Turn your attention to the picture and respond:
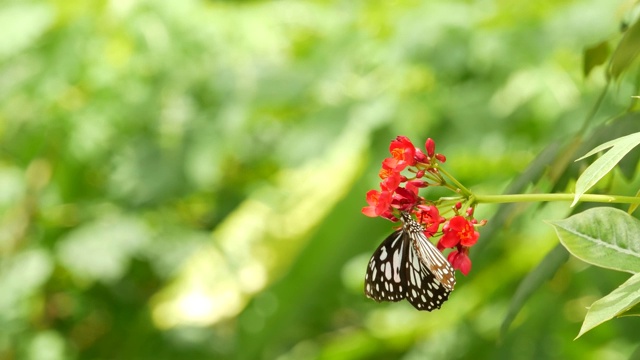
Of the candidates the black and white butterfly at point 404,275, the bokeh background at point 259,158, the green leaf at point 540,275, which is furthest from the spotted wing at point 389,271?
the bokeh background at point 259,158

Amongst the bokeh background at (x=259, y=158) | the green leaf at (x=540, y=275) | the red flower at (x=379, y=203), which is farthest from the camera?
the bokeh background at (x=259, y=158)

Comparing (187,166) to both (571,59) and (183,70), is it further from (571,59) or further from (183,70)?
(571,59)

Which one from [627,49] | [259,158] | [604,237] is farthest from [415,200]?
[259,158]

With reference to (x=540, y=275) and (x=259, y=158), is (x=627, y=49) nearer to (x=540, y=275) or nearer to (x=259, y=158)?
(x=540, y=275)

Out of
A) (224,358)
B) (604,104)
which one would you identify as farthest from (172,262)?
(604,104)

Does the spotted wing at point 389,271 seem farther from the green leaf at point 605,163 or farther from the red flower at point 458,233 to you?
the green leaf at point 605,163

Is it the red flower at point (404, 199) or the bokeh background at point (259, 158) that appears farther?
the bokeh background at point (259, 158)

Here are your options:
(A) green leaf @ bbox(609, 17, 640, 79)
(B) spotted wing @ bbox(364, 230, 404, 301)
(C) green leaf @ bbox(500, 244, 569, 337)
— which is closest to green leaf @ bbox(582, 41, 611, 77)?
(A) green leaf @ bbox(609, 17, 640, 79)
